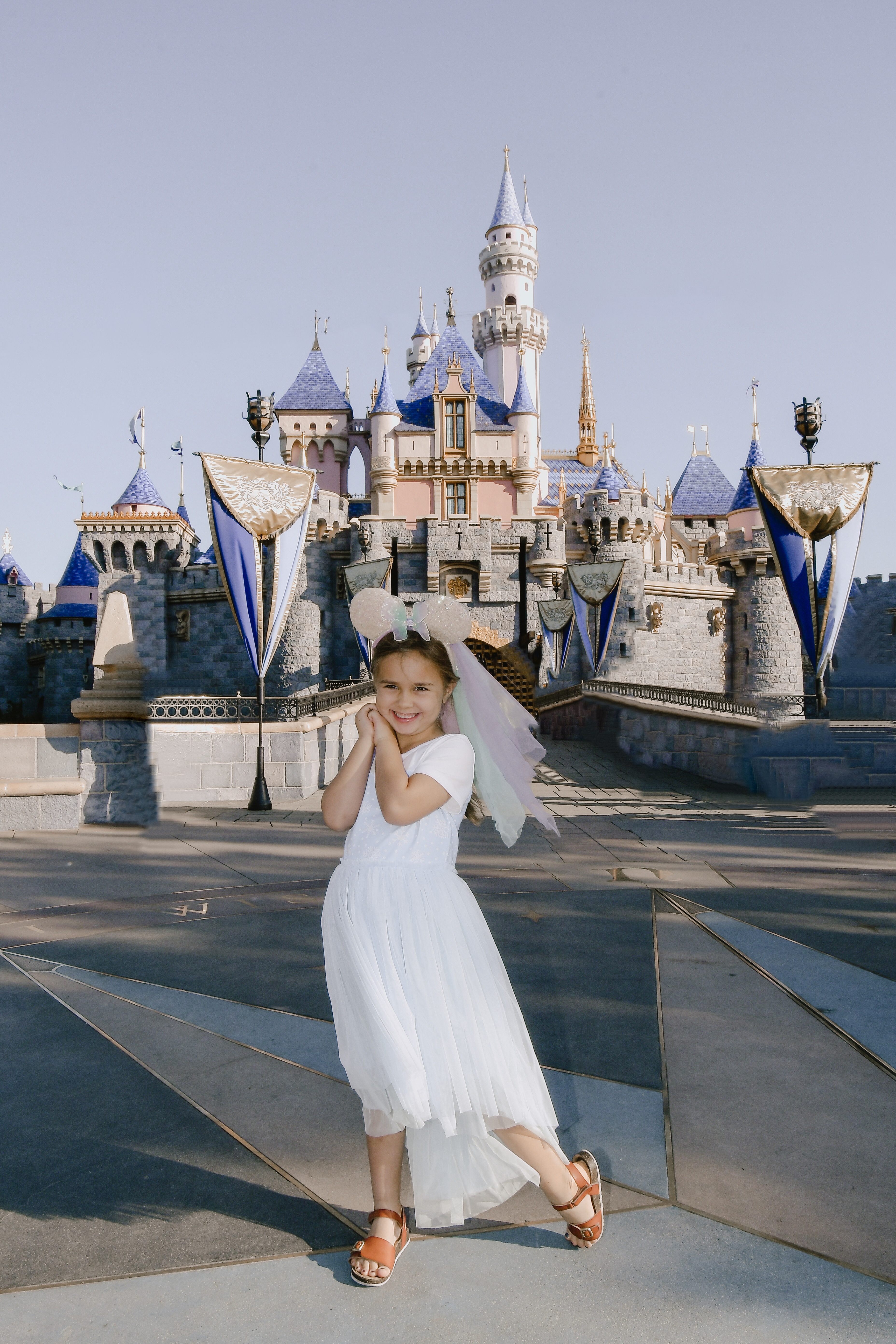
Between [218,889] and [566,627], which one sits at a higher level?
[566,627]

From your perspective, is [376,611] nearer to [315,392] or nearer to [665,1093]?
[665,1093]

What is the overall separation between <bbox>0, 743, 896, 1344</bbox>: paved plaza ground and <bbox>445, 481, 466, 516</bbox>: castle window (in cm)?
2938

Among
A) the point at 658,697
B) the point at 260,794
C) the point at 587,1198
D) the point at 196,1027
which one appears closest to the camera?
the point at 587,1198

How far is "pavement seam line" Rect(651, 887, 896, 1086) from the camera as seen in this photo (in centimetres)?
298

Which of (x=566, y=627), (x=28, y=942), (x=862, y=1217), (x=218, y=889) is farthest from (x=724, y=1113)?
(x=566, y=627)

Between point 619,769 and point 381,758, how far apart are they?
511 inches

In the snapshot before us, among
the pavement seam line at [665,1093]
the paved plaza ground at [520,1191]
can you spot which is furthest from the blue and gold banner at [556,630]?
the pavement seam line at [665,1093]

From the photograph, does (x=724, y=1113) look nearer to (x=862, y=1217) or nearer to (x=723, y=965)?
(x=862, y=1217)

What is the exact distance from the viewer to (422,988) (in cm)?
197

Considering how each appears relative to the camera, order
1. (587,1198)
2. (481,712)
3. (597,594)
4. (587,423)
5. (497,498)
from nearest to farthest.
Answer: (587,1198) → (481,712) → (597,594) → (497,498) → (587,423)

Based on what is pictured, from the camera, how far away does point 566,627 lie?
95.2 ft

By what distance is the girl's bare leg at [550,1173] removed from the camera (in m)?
1.99

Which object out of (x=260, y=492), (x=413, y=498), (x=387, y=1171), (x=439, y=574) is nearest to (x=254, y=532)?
(x=260, y=492)

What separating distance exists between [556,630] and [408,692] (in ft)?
78.6
